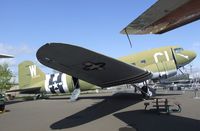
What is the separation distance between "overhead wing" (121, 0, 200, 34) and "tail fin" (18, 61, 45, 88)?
87.2ft

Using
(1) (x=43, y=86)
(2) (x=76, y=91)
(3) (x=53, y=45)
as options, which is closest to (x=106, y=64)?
(3) (x=53, y=45)

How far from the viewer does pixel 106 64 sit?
13359 millimetres

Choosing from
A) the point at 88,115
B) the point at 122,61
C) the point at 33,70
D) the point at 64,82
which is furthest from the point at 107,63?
the point at 33,70

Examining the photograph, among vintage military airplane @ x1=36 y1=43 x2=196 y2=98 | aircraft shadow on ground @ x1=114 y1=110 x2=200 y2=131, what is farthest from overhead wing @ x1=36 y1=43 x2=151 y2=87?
aircraft shadow on ground @ x1=114 y1=110 x2=200 y2=131

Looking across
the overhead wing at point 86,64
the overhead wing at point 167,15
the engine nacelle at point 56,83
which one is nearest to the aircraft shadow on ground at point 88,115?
the overhead wing at point 86,64

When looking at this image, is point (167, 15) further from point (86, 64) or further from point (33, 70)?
point (33, 70)

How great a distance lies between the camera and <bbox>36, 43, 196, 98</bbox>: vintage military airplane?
10.9m

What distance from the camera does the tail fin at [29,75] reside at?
31.6m

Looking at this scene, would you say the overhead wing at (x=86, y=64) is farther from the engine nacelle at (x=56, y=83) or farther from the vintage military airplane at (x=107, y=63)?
the engine nacelle at (x=56, y=83)

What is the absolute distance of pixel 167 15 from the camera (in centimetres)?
478

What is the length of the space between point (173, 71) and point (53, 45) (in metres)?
15.4

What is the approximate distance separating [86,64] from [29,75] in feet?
66.4

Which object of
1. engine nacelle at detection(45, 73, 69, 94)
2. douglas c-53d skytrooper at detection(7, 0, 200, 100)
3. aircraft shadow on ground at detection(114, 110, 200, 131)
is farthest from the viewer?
engine nacelle at detection(45, 73, 69, 94)

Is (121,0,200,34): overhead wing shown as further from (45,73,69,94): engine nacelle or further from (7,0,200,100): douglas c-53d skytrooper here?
(45,73,69,94): engine nacelle
